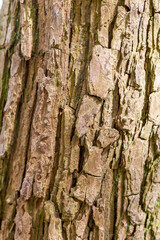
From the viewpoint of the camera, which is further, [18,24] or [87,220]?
[18,24]

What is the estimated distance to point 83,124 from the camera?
30.3 inches

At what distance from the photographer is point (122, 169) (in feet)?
2.63

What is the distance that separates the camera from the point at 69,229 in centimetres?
75

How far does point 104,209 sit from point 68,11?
63cm

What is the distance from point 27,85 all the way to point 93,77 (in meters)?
0.22

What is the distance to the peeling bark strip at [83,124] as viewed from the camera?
77 cm

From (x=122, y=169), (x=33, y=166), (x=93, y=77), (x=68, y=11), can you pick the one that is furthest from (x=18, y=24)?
(x=122, y=169)

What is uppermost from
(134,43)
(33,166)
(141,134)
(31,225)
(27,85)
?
(134,43)

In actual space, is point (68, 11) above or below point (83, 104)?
above

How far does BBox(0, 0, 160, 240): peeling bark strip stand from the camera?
767 mm

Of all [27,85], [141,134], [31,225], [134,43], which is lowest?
[31,225]

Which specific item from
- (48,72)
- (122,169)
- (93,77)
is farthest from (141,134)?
(48,72)

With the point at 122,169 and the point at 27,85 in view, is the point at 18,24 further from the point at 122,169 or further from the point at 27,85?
the point at 122,169

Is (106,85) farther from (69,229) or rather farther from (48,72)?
(69,229)
